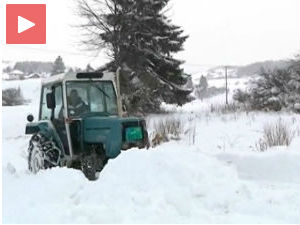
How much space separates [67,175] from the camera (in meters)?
7.60

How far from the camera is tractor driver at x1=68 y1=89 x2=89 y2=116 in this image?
30.8 feet

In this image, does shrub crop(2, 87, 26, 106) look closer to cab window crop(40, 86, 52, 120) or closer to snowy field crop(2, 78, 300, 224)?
cab window crop(40, 86, 52, 120)

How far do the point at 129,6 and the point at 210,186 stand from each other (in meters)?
20.4

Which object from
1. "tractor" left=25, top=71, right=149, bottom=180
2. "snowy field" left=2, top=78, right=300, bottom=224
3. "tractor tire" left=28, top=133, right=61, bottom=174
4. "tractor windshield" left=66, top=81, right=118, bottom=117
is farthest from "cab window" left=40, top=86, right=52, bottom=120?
"snowy field" left=2, top=78, right=300, bottom=224

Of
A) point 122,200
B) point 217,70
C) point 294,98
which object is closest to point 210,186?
point 122,200

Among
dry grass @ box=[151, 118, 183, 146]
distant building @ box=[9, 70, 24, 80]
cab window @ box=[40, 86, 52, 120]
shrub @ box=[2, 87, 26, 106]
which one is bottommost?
dry grass @ box=[151, 118, 183, 146]

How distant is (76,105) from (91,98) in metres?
0.35

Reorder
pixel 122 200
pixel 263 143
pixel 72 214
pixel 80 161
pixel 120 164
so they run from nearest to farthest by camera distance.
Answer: pixel 72 214 → pixel 122 200 → pixel 120 164 → pixel 80 161 → pixel 263 143

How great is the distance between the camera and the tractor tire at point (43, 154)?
9492 millimetres

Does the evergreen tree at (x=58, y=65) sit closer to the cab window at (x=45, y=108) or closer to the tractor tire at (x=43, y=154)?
the cab window at (x=45, y=108)

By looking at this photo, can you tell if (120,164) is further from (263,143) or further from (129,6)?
(129,6)

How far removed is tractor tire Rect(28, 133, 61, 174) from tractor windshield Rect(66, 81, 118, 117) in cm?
81

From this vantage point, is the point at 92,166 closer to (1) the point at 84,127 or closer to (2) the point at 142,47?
(1) the point at 84,127

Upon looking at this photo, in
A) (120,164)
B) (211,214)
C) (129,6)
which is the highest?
(129,6)
